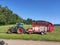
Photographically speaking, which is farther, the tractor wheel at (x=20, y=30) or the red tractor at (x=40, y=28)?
the tractor wheel at (x=20, y=30)

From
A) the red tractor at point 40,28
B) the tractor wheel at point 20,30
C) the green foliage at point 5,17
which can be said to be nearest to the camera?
the red tractor at point 40,28

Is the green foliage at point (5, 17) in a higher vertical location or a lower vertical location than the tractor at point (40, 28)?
higher

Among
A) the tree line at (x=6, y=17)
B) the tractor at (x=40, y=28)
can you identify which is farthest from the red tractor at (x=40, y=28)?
the tree line at (x=6, y=17)

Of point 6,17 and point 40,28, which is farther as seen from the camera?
point 6,17

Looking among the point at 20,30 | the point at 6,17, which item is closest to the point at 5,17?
the point at 6,17

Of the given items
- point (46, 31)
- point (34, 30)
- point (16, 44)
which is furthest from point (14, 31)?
point (16, 44)

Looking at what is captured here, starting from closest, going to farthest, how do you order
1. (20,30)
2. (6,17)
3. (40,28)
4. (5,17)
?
(40,28)
(20,30)
(5,17)
(6,17)

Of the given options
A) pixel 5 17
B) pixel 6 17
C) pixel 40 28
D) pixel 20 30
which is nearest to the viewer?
pixel 40 28

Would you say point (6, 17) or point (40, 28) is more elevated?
point (6, 17)

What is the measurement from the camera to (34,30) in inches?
762

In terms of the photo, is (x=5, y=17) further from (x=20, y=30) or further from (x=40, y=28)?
(x=40, y=28)

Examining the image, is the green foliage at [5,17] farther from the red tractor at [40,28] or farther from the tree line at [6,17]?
the red tractor at [40,28]

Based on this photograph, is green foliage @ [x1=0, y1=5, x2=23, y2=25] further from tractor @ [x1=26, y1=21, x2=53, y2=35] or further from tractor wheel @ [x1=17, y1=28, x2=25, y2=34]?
tractor @ [x1=26, y1=21, x2=53, y2=35]

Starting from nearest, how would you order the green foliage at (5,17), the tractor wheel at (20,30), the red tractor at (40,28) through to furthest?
1. the red tractor at (40,28)
2. the tractor wheel at (20,30)
3. the green foliage at (5,17)
